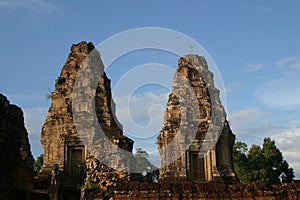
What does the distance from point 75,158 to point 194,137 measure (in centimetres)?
606

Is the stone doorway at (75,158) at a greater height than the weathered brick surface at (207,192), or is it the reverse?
the stone doorway at (75,158)

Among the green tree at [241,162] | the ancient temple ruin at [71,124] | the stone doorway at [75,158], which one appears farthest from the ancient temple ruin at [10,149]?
the green tree at [241,162]

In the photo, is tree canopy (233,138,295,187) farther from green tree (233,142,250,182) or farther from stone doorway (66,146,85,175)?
stone doorway (66,146,85,175)

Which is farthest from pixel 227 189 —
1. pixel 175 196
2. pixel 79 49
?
pixel 79 49

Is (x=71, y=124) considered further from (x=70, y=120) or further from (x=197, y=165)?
(x=197, y=165)

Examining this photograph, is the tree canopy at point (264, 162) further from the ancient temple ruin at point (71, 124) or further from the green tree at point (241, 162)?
the ancient temple ruin at point (71, 124)

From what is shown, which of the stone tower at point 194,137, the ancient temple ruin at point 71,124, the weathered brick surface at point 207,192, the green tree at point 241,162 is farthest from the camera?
the green tree at point 241,162

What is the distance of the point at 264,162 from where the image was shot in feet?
132

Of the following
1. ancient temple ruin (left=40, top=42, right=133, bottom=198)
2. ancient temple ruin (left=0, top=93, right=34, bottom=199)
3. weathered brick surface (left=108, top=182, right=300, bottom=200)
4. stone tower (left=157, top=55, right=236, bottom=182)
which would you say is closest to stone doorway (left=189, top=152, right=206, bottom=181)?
stone tower (left=157, top=55, right=236, bottom=182)

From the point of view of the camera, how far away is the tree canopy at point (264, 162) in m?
38.3

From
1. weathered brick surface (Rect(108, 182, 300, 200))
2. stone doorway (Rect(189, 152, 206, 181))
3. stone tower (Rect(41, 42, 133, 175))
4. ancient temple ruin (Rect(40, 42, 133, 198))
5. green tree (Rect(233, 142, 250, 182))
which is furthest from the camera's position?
green tree (Rect(233, 142, 250, 182))

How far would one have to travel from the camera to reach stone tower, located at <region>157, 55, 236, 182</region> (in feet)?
72.3

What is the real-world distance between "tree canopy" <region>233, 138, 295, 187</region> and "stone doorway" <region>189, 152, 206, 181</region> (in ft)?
52.0

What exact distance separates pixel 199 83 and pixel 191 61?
5.69ft
